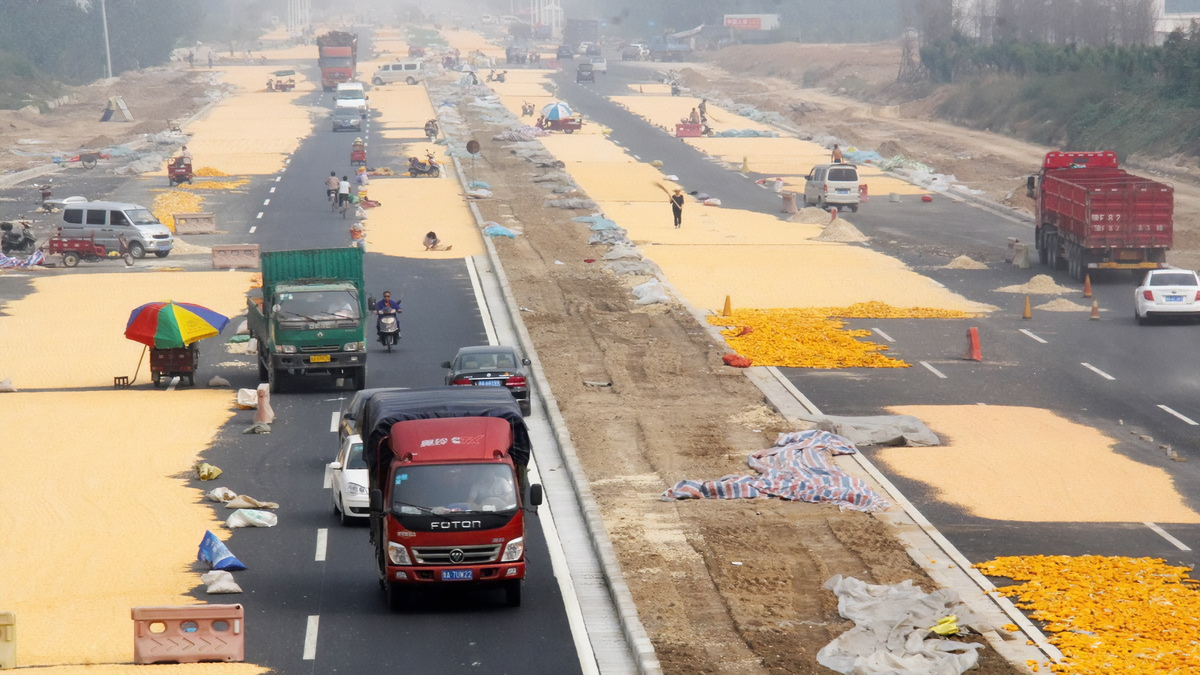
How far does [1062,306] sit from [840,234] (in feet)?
48.3

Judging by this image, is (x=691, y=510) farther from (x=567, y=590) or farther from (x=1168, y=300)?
(x=1168, y=300)

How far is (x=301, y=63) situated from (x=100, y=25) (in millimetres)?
22817

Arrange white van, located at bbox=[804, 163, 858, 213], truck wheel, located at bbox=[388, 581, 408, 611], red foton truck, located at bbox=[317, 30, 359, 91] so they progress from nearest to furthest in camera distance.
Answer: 1. truck wheel, located at bbox=[388, 581, 408, 611]
2. white van, located at bbox=[804, 163, 858, 213]
3. red foton truck, located at bbox=[317, 30, 359, 91]

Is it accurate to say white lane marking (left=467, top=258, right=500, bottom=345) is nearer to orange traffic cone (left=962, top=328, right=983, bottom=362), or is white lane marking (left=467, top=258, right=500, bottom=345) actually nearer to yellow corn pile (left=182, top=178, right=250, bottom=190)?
orange traffic cone (left=962, top=328, right=983, bottom=362)

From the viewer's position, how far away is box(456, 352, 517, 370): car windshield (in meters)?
29.9

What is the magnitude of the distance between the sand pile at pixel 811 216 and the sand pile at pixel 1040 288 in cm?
1476

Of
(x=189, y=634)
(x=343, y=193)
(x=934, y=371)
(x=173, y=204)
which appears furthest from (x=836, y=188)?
(x=189, y=634)

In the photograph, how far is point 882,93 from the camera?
126500mm

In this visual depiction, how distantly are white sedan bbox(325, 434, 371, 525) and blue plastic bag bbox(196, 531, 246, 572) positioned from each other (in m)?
2.16

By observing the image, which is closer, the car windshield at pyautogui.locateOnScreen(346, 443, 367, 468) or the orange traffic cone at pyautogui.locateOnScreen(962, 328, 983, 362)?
the car windshield at pyautogui.locateOnScreen(346, 443, 367, 468)

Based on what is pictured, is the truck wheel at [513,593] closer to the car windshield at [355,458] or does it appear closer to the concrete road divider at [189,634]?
the concrete road divider at [189,634]

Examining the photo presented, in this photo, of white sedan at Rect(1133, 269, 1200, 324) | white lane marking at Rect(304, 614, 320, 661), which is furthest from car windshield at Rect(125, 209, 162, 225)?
white lane marking at Rect(304, 614, 320, 661)

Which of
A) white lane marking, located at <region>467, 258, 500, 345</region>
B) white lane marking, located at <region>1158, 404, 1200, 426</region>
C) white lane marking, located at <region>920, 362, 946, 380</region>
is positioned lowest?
white lane marking, located at <region>920, 362, 946, 380</region>

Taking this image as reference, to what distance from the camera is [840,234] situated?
185 ft
